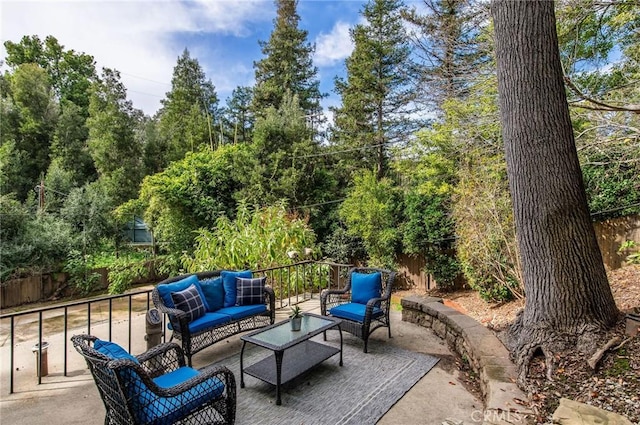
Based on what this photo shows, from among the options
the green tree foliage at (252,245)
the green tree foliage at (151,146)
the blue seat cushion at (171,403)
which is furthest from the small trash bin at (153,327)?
the green tree foliage at (151,146)

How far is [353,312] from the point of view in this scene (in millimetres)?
3967

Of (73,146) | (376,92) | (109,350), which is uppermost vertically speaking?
(376,92)

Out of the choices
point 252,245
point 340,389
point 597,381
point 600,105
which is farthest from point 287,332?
point 600,105

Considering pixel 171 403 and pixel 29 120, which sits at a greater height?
pixel 29 120

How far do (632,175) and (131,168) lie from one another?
47.7 feet

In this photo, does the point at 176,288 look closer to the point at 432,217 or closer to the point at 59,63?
the point at 432,217

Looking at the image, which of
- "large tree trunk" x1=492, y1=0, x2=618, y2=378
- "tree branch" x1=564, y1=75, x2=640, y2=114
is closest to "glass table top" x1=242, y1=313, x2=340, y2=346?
"large tree trunk" x1=492, y1=0, x2=618, y2=378

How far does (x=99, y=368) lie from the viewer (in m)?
1.88

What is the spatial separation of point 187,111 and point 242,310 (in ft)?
49.8

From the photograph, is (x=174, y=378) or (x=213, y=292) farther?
(x=213, y=292)

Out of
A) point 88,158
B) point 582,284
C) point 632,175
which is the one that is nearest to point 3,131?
point 88,158

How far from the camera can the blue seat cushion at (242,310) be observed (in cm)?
379

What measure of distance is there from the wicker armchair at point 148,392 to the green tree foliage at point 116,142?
11.9m

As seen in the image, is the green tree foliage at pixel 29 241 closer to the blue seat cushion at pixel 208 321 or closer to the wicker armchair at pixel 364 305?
the blue seat cushion at pixel 208 321
